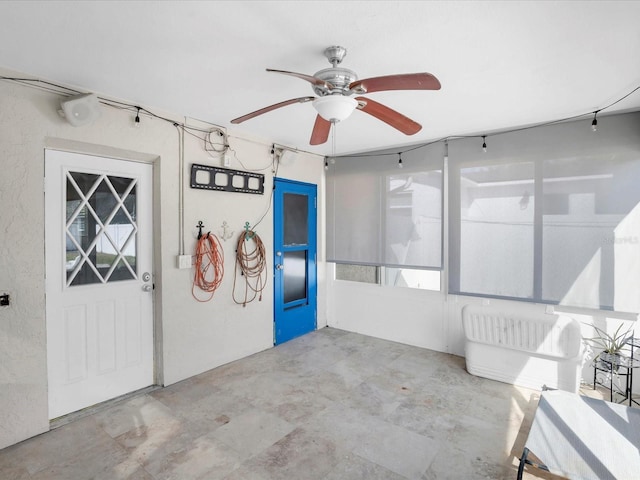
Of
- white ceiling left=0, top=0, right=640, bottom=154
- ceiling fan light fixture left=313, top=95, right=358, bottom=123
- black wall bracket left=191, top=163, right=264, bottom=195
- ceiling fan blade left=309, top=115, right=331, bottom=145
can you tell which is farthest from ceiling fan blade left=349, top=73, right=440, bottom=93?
black wall bracket left=191, top=163, right=264, bottom=195

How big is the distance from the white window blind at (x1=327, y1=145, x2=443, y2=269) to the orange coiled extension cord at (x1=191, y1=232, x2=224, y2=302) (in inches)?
74.9

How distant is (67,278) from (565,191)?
4.54 m

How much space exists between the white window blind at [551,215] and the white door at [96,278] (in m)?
3.35

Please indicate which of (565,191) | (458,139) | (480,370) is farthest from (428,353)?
(458,139)

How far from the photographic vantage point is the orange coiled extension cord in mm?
3424

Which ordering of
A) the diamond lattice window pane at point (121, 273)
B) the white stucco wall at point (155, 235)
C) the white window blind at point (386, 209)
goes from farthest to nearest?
the white window blind at point (386, 209) < the diamond lattice window pane at point (121, 273) < the white stucco wall at point (155, 235)

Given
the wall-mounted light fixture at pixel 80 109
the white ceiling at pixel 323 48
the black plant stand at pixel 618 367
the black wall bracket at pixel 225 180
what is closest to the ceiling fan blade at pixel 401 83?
the white ceiling at pixel 323 48

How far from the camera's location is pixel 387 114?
213 cm

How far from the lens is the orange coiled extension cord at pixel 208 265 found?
342 cm

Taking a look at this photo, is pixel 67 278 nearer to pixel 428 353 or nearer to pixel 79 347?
pixel 79 347

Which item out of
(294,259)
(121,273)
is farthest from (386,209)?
(121,273)

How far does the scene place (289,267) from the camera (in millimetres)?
4617

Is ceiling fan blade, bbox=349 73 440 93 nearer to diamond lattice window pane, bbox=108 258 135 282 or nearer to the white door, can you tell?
Answer: the white door

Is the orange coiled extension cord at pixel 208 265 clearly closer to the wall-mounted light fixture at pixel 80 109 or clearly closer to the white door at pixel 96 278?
the white door at pixel 96 278
